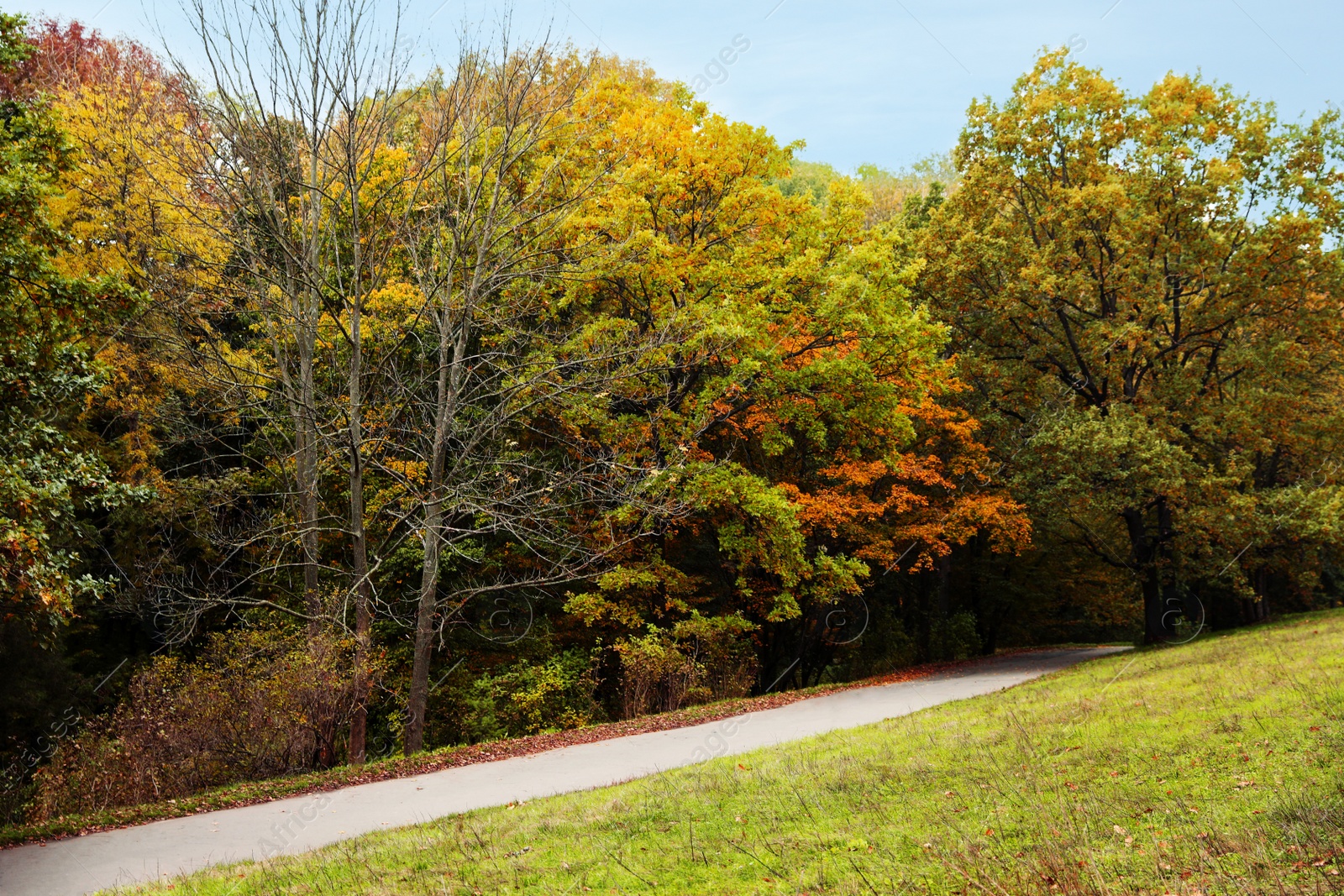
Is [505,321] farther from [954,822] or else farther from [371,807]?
[954,822]

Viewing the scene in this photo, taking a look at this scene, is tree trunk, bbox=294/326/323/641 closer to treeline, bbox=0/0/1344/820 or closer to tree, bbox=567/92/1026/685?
treeline, bbox=0/0/1344/820

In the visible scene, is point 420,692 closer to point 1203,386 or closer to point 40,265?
point 40,265

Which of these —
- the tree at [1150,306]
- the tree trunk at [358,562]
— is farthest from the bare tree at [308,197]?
the tree at [1150,306]

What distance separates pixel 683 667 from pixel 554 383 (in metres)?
5.28

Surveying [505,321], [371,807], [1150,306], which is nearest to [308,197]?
[505,321]

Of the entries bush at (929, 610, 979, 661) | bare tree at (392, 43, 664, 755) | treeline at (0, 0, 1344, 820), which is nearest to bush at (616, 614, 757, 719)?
treeline at (0, 0, 1344, 820)

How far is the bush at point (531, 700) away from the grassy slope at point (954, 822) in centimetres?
705

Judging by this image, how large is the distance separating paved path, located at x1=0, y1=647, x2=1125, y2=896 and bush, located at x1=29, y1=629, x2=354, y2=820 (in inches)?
96.7

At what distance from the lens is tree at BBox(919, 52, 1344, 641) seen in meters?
19.8

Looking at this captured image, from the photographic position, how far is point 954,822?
6.31 metres

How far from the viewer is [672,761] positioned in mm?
10625

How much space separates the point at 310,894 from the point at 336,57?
966 cm

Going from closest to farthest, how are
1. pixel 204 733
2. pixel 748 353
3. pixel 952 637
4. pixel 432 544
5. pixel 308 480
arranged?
pixel 204 733
pixel 432 544
pixel 308 480
pixel 748 353
pixel 952 637

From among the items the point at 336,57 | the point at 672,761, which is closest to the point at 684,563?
the point at 672,761
